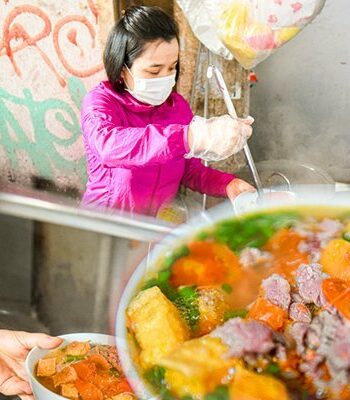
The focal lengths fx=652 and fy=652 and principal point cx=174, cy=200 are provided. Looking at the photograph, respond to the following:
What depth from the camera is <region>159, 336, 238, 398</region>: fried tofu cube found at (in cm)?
82

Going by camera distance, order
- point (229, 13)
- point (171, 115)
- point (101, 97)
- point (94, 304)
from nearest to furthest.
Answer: point (94, 304), point (101, 97), point (171, 115), point (229, 13)

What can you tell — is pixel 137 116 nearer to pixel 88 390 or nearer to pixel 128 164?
pixel 128 164

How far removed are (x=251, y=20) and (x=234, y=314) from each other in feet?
5.09

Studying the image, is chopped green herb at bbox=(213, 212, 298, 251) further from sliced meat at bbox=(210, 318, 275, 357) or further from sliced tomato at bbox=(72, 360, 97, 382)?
sliced tomato at bbox=(72, 360, 97, 382)

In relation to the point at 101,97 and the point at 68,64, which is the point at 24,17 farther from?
the point at 101,97

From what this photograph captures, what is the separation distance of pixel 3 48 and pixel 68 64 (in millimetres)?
265

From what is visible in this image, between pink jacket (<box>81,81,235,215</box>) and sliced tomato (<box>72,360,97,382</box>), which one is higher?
pink jacket (<box>81,81,235,215</box>)

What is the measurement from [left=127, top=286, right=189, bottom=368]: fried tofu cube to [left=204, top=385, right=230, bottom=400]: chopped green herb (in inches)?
3.0

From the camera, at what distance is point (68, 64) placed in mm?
2436

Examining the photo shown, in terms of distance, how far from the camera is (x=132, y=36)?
1724 millimetres

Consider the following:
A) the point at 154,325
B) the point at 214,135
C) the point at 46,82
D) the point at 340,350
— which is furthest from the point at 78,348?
the point at 46,82

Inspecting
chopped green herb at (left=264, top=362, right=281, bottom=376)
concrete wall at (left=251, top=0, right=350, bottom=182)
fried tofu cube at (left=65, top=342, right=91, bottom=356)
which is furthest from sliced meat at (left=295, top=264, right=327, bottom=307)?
concrete wall at (left=251, top=0, right=350, bottom=182)

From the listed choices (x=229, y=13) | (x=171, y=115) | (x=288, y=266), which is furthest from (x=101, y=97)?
(x=288, y=266)

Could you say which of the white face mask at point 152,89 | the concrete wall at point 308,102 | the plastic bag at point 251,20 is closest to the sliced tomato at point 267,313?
the white face mask at point 152,89
